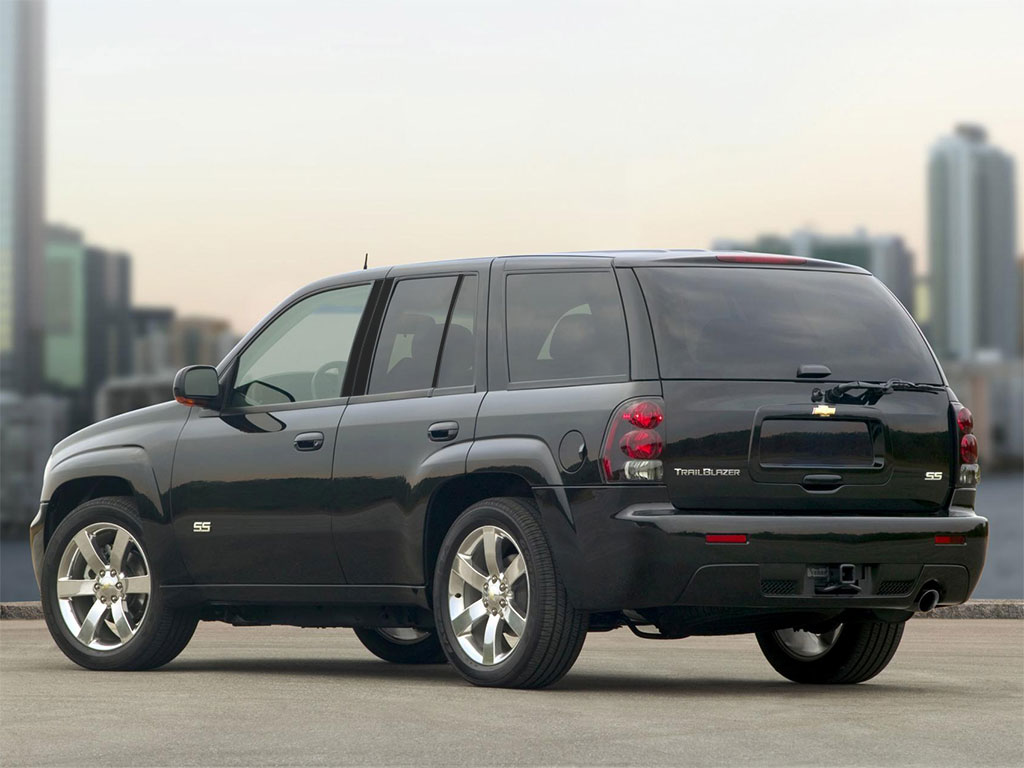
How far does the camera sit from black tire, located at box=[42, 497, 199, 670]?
1071 centimetres

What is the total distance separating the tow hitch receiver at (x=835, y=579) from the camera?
29.1ft

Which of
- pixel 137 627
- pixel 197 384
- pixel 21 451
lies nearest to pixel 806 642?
pixel 197 384

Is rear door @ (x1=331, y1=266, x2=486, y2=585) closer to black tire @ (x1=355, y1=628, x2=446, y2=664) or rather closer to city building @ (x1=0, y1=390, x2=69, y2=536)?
black tire @ (x1=355, y1=628, x2=446, y2=664)

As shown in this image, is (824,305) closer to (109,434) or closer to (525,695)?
(525,695)

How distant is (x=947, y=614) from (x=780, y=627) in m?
5.57

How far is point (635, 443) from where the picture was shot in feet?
28.8

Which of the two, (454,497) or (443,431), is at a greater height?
(443,431)

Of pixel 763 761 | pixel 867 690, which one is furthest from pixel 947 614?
pixel 763 761

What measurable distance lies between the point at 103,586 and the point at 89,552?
0.64 ft

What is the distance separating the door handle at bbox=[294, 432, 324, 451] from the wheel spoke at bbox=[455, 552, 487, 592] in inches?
42.5

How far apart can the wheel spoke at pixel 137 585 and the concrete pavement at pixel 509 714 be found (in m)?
0.44

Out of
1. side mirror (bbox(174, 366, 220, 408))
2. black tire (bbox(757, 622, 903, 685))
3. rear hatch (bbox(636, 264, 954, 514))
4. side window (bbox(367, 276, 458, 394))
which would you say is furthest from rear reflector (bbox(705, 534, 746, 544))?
side mirror (bbox(174, 366, 220, 408))

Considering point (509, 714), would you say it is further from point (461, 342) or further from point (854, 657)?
point (854, 657)

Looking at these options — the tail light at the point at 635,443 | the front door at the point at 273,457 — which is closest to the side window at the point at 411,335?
the front door at the point at 273,457
